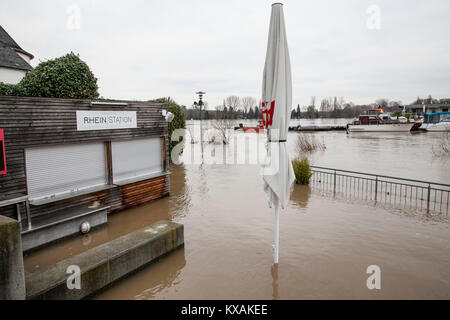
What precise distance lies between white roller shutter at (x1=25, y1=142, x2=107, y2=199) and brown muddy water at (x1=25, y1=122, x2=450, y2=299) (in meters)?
1.30

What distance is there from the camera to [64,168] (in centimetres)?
731

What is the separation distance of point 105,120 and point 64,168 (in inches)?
69.8

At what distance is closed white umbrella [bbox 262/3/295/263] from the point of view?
466 centimetres

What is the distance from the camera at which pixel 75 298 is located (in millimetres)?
4098

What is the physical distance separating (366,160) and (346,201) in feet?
38.3

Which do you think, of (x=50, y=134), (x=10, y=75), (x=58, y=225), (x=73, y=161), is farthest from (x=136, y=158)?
(x=10, y=75)

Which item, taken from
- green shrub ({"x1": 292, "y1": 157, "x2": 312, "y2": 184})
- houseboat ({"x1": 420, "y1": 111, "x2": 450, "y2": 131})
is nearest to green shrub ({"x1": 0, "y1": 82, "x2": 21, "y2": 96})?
green shrub ({"x1": 292, "y1": 157, "x2": 312, "y2": 184})

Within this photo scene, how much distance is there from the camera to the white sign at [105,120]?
25.0ft

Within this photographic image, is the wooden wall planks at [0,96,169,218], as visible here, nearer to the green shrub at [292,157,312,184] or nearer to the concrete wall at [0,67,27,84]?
the green shrub at [292,157,312,184]

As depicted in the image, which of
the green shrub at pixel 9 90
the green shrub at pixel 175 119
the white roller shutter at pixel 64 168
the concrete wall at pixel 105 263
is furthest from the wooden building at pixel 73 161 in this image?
the green shrub at pixel 175 119

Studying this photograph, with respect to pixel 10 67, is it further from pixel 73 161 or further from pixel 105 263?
pixel 105 263

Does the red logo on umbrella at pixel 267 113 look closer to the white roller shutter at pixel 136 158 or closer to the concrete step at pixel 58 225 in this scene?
the concrete step at pixel 58 225

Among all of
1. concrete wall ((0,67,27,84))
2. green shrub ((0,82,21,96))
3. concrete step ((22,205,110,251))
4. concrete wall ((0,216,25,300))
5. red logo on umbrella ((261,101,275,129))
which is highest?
concrete wall ((0,67,27,84))

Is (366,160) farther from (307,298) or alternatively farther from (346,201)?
(307,298)
